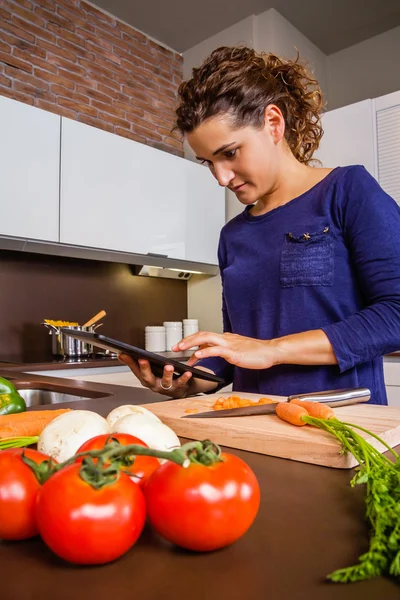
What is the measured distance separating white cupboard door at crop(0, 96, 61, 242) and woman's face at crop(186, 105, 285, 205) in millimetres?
1548

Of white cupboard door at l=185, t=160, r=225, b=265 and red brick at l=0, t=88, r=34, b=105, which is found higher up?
red brick at l=0, t=88, r=34, b=105

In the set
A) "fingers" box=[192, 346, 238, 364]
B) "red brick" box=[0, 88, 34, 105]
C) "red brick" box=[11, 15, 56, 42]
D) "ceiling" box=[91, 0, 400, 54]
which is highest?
"ceiling" box=[91, 0, 400, 54]

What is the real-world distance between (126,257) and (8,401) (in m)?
2.07

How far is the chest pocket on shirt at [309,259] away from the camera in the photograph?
118cm

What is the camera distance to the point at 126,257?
10.3 ft

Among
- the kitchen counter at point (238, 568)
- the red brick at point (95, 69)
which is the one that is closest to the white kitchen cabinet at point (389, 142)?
the red brick at point (95, 69)

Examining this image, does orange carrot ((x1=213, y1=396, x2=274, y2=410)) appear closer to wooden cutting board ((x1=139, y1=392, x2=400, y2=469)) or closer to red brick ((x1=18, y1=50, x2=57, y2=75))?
wooden cutting board ((x1=139, y1=392, x2=400, y2=469))

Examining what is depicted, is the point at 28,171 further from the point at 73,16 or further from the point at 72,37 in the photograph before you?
the point at 73,16

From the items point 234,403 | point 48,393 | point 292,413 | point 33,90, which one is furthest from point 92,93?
point 292,413

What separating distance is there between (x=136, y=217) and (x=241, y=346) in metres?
2.18

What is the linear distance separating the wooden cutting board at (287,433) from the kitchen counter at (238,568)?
171 millimetres

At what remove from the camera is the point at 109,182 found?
9.76 ft

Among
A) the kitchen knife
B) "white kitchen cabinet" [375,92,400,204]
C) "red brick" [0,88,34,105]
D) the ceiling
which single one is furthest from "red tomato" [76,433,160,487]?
the ceiling

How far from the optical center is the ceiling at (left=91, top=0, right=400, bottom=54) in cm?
345
